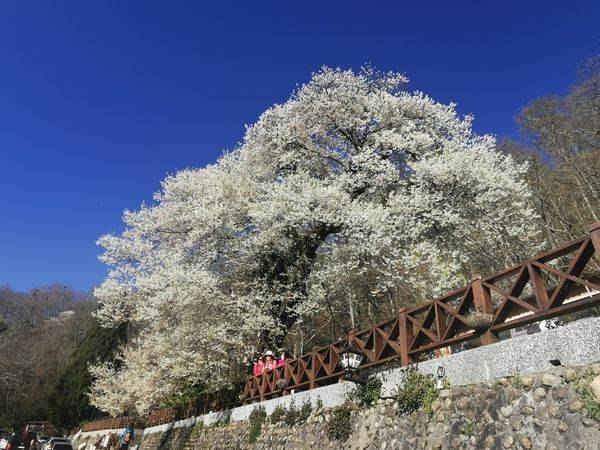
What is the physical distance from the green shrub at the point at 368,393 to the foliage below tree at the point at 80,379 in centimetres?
3415

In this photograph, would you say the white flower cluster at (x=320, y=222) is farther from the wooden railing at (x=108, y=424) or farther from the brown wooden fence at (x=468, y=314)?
the wooden railing at (x=108, y=424)

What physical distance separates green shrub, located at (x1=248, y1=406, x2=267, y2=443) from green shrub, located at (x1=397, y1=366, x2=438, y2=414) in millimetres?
5882

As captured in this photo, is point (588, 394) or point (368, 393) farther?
point (368, 393)

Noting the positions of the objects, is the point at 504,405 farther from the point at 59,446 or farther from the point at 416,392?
the point at 59,446

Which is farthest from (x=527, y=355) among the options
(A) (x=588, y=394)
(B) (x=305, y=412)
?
(B) (x=305, y=412)

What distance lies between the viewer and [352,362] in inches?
314

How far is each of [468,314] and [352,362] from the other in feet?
7.85

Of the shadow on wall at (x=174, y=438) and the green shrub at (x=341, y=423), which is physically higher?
the green shrub at (x=341, y=423)

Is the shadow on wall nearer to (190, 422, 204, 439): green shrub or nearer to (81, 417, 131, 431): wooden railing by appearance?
(190, 422, 204, 439): green shrub

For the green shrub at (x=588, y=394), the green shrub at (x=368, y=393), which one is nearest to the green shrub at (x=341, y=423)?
the green shrub at (x=368, y=393)

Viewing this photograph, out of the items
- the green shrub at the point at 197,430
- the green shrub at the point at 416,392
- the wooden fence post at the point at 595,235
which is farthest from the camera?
the green shrub at the point at 197,430

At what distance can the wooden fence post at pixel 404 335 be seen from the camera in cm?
732

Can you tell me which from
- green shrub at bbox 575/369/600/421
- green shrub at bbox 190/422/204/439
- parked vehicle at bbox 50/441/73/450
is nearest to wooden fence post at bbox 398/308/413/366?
green shrub at bbox 575/369/600/421

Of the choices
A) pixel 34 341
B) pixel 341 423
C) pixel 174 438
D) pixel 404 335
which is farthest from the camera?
pixel 34 341
